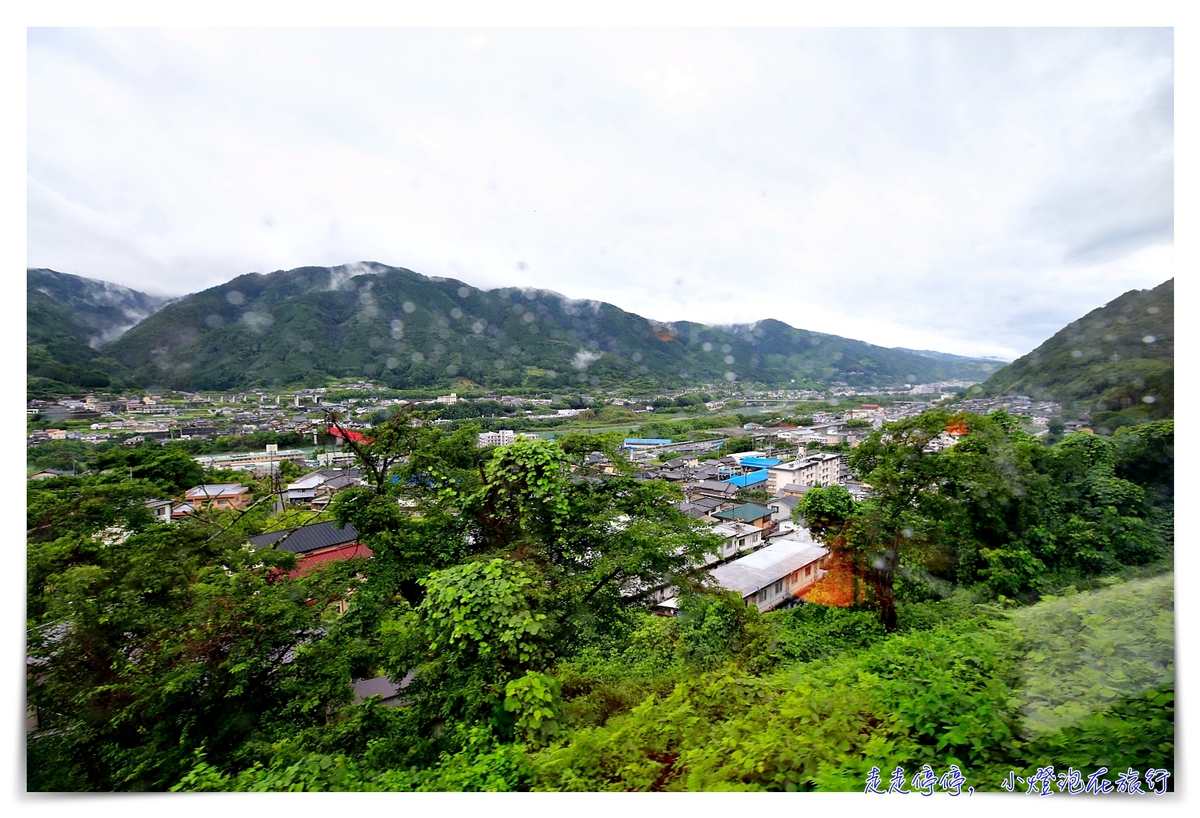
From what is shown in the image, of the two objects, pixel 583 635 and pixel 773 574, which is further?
pixel 773 574

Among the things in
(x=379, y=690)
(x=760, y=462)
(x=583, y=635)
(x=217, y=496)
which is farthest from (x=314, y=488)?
(x=760, y=462)

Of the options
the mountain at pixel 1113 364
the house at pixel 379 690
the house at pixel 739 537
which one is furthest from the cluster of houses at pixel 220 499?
the house at pixel 739 537

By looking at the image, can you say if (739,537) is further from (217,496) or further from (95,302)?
(95,302)

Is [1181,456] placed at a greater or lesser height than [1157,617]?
greater

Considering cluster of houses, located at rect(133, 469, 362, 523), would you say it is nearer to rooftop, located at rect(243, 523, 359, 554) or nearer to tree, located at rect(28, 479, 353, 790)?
tree, located at rect(28, 479, 353, 790)

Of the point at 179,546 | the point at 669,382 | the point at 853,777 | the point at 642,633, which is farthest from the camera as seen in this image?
the point at 669,382

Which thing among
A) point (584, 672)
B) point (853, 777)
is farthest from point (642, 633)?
point (853, 777)

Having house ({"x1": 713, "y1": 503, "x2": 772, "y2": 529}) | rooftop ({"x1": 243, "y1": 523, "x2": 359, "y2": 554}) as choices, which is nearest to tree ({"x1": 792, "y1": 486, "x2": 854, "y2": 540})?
house ({"x1": 713, "y1": 503, "x2": 772, "y2": 529})

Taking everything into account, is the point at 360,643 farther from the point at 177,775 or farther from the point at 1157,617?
Answer: the point at 1157,617
